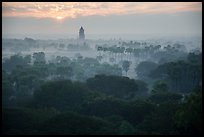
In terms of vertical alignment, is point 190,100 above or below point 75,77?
above

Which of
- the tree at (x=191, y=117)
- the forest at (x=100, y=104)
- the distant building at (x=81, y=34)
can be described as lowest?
the forest at (x=100, y=104)

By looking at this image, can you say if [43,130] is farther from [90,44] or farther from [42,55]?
[90,44]

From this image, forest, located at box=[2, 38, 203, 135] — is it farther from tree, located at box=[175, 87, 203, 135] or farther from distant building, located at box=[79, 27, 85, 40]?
distant building, located at box=[79, 27, 85, 40]

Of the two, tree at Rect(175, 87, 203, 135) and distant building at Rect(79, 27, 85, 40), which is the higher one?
distant building at Rect(79, 27, 85, 40)

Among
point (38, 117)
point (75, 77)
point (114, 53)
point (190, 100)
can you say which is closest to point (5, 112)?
point (38, 117)

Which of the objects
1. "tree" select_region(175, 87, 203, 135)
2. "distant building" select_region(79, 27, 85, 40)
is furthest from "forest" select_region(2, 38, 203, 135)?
"distant building" select_region(79, 27, 85, 40)

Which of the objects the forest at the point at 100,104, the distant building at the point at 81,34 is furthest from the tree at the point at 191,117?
the distant building at the point at 81,34

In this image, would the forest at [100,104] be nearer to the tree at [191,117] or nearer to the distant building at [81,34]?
the tree at [191,117]

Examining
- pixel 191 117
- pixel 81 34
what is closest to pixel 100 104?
pixel 191 117

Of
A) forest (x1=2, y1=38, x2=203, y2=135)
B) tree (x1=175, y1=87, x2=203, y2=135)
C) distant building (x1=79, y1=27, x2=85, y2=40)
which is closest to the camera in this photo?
tree (x1=175, y1=87, x2=203, y2=135)

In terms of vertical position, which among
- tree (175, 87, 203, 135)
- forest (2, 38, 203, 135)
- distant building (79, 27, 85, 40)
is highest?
distant building (79, 27, 85, 40)

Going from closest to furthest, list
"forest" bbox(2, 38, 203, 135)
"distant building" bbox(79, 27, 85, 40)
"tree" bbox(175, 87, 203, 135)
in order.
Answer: "tree" bbox(175, 87, 203, 135)
"forest" bbox(2, 38, 203, 135)
"distant building" bbox(79, 27, 85, 40)
